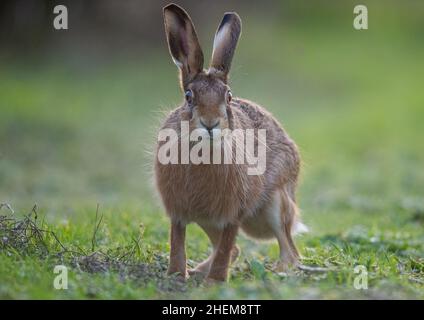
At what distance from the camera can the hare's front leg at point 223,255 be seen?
7.13 m

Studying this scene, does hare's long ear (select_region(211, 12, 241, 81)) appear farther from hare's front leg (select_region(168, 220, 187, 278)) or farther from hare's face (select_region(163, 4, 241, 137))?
hare's front leg (select_region(168, 220, 187, 278))

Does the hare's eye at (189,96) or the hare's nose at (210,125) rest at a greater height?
the hare's eye at (189,96)

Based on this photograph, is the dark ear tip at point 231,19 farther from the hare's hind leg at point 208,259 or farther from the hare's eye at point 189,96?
the hare's hind leg at point 208,259

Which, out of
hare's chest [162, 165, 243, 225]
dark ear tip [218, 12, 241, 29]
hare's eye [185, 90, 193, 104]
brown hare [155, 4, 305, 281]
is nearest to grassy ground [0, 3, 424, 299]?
brown hare [155, 4, 305, 281]

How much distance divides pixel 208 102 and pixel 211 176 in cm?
75

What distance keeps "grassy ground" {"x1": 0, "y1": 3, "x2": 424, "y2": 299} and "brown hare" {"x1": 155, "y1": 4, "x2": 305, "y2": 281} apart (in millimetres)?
374

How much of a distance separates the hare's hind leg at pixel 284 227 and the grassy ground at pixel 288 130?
263mm

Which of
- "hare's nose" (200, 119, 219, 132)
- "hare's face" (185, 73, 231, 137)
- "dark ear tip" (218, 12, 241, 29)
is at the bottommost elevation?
"hare's nose" (200, 119, 219, 132)

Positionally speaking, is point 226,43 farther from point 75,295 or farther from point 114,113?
point 114,113

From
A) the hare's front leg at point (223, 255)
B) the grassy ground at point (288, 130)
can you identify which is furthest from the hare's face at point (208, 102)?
the grassy ground at point (288, 130)

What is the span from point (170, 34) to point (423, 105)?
56.7ft

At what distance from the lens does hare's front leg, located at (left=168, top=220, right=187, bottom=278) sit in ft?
23.3

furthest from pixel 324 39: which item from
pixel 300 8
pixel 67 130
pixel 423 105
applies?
pixel 67 130

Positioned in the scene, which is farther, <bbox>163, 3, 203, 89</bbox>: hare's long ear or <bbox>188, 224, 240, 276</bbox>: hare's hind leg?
<bbox>188, 224, 240, 276</bbox>: hare's hind leg
